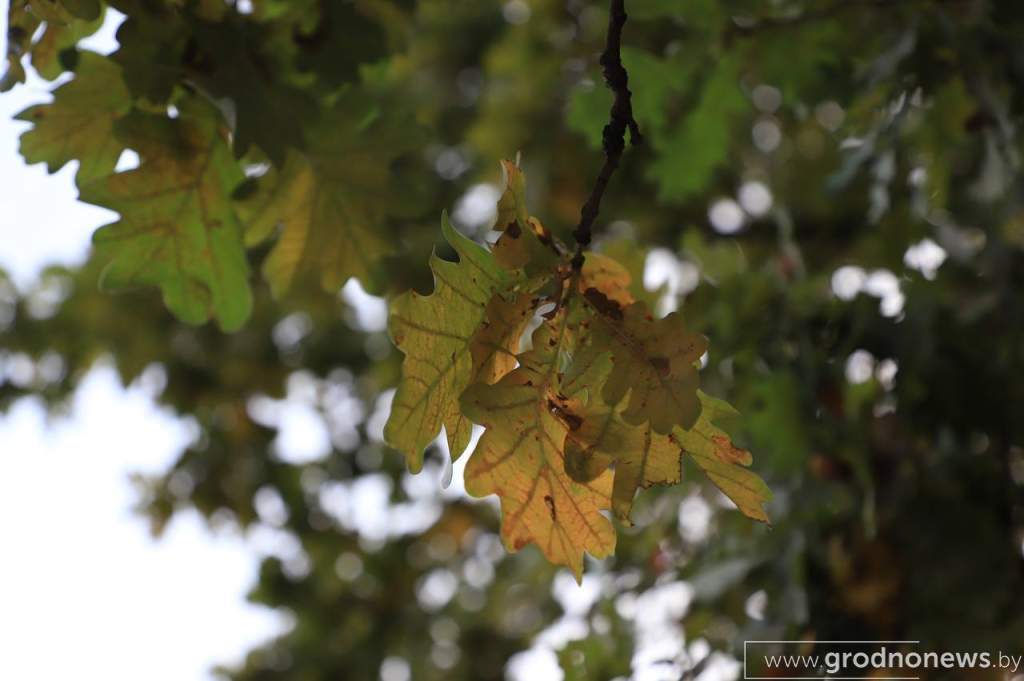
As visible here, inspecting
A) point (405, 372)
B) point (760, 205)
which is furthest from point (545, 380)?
point (760, 205)

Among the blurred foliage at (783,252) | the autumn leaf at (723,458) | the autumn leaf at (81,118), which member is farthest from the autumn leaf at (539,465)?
the autumn leaf at (81,118)

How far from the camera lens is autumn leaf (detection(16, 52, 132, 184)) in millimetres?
1375

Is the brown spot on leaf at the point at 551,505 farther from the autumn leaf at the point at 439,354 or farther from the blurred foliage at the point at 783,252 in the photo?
the blurred foliage at the point at 783,252

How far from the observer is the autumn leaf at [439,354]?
1066mm

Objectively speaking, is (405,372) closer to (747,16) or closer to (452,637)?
(747,16)

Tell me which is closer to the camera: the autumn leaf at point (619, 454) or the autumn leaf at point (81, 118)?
the autumn leaf at point (619, 454)

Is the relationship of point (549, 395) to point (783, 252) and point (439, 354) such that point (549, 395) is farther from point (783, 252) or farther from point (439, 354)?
point (783, 252)

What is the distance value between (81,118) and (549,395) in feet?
2.57

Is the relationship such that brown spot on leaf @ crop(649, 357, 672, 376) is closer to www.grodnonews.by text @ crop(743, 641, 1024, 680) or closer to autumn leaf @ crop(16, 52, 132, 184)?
autumn leaf @ crop(16, 52, 132, 184)

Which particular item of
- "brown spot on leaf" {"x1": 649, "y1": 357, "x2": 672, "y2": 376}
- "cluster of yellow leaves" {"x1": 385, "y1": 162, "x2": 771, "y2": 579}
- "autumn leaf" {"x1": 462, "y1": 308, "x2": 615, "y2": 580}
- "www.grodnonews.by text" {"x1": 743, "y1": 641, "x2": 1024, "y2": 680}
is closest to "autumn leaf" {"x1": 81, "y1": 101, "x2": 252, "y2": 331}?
"cluster of yellow leaves" {"x1": 385, "y1": 162, "x2": 771, "y2": 579}

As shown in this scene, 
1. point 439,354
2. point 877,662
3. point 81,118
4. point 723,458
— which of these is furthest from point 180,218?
point 877,662

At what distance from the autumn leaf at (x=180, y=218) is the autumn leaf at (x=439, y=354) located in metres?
0.50

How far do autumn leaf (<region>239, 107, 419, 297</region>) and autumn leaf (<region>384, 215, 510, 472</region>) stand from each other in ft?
1.65

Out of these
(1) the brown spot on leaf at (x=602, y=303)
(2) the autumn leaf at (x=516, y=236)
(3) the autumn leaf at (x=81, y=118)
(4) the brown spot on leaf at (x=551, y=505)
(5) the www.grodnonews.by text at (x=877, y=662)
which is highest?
(3) the autumn leaf at (x=81, y=118)
